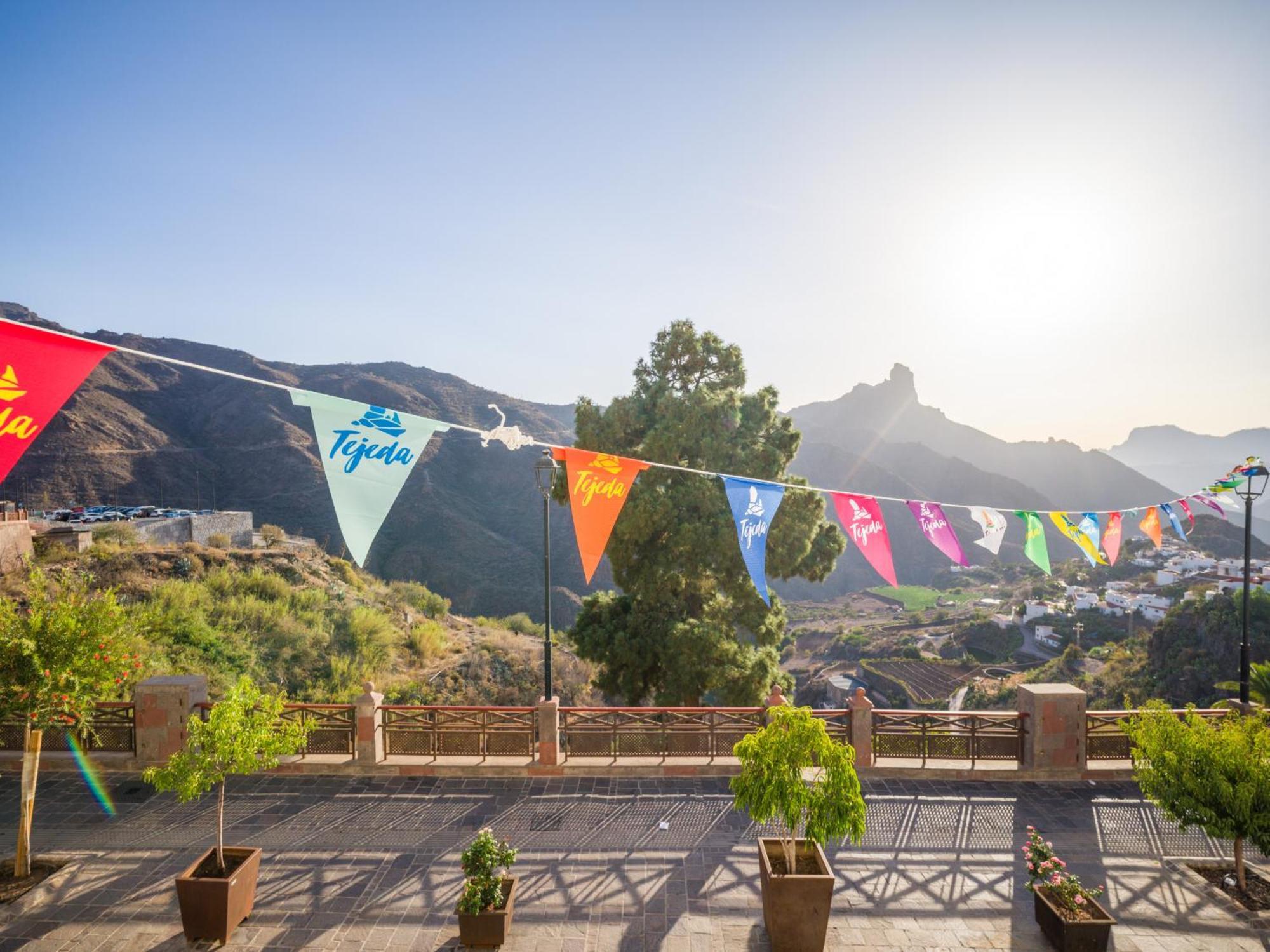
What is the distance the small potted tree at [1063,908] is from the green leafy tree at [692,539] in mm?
9450

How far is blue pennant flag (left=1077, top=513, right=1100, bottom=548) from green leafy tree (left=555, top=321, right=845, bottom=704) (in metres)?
6.10

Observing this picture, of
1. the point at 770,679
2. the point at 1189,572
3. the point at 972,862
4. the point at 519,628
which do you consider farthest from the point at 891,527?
the point at 972,862

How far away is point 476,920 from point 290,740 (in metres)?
2.54

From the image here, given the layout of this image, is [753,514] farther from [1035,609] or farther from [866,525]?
[1035,609]

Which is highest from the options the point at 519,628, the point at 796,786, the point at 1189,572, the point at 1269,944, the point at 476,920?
the point at 796,786

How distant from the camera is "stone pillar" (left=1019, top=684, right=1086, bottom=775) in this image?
9266mm

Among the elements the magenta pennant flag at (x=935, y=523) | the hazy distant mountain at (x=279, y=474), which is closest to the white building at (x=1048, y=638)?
the hazy distant mountain at (x=279, y=474)

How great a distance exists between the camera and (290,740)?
249 inches

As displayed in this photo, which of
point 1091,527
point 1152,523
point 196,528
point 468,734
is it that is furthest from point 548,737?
point 196,528

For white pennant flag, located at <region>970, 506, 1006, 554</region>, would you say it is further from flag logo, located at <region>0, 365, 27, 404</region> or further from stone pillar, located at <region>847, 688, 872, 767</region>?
flag logo, located at <region>0, 365, 27, 404</region>

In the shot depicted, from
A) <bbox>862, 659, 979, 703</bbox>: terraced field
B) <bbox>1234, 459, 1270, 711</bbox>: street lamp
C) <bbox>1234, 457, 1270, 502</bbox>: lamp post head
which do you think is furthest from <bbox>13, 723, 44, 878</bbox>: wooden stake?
<bbox>862, 659, 979, 703</bbox>: terraced field

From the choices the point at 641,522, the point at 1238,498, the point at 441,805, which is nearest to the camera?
the point at 441,805

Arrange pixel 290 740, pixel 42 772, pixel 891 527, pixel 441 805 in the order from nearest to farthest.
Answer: pixel 290 740 → pixel 441 805 → pixel 42 772 → pixel 891 527

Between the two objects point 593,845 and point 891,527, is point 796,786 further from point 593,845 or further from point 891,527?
point 891,527
